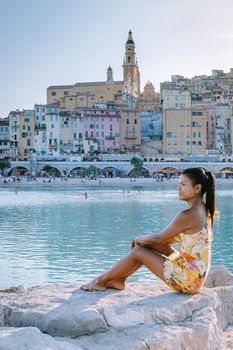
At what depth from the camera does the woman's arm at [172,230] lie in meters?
5.21

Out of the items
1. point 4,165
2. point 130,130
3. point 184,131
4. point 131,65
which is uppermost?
point 131,65

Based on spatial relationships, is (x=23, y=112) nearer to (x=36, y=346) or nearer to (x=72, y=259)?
(x=72, y=259)

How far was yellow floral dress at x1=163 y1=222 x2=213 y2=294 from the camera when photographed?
5.16 meters

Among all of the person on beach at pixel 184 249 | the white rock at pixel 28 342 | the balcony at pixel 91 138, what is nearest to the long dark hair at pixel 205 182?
the person on beach at pixel 184 249

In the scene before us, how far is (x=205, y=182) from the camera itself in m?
5.38

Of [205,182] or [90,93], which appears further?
[90,93]

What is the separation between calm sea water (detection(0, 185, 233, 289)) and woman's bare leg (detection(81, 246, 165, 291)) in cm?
768

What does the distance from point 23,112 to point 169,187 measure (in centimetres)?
2880

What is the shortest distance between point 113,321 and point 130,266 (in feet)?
3.15

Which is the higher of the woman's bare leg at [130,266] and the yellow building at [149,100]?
the yellow building at [149,100]

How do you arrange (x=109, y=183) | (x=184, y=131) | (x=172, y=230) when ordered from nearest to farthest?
(x=172, y=230) → (x=109, y=183) → (x=184, y=131)

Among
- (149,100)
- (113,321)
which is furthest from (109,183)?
(113,321)

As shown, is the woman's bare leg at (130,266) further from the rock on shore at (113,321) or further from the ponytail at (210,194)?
the ponytail at (210,194)

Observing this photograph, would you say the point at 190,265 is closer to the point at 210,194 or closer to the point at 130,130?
the point at 210,194
